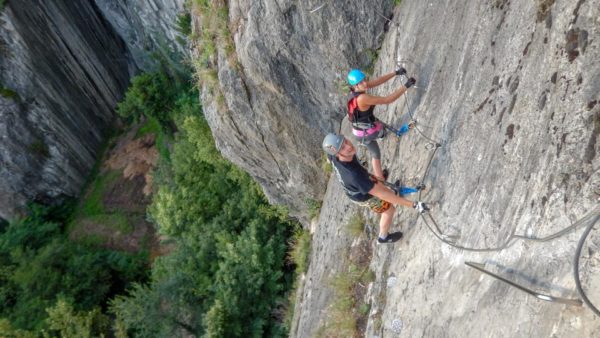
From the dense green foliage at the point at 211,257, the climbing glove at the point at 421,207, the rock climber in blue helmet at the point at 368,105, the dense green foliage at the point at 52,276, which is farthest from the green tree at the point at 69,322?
the climbing glove at the point at 421,207

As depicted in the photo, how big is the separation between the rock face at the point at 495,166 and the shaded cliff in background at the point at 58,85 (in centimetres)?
1378

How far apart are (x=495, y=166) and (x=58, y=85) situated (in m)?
23.9

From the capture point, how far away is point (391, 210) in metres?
6.24

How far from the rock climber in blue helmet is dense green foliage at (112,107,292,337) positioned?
8097mm

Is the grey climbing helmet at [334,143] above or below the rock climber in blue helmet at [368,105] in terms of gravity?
below

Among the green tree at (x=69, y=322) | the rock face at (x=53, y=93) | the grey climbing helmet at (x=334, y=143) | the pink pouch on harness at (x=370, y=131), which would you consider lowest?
the green tree at (x=69, y=322)

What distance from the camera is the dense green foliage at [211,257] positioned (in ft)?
47.0

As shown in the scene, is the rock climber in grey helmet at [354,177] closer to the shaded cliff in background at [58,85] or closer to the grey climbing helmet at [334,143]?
the grey climbing helmet at [334,143]

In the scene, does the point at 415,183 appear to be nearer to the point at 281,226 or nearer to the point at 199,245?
the point at 281,226

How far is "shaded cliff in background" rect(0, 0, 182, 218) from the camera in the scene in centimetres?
1936

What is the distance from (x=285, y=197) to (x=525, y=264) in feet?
30.6

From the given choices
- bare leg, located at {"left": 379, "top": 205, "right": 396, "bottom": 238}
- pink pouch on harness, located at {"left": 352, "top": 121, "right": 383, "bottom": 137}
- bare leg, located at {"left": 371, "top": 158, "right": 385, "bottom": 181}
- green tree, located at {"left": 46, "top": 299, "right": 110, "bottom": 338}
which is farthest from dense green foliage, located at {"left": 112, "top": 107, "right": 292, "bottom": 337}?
bare leg, located at {"left": 379, "top": 205, "right": 396, "bottom": 238}

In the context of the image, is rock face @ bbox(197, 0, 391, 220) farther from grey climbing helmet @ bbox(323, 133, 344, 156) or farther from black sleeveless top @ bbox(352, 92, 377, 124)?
grey climbing helmet @ bbox(323, 133, 344, 156)

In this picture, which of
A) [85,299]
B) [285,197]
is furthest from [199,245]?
[85,299]
